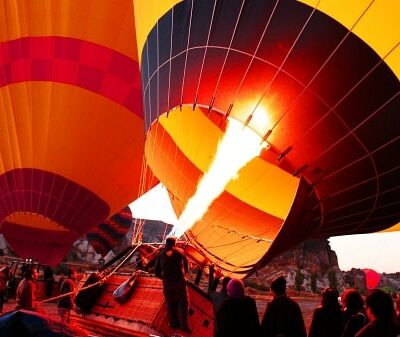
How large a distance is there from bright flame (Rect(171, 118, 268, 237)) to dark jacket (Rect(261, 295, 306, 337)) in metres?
2.54

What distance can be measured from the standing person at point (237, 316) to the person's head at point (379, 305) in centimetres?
68

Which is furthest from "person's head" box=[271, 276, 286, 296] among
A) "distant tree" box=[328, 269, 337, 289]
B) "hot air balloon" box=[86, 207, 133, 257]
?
"distant tree" box=[328, 269, 337, 289]

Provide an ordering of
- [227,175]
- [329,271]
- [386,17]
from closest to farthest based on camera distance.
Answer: [386,17], [227,175], [329,271]

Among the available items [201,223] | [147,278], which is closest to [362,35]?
[147,278]

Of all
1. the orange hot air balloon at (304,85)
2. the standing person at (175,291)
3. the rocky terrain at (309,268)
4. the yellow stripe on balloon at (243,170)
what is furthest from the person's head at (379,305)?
the rocky terrain at (309,268)

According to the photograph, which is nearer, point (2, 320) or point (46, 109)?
point (2, 320)

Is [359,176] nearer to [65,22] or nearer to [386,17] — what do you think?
[386,17]

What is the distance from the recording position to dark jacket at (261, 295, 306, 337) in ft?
9.94

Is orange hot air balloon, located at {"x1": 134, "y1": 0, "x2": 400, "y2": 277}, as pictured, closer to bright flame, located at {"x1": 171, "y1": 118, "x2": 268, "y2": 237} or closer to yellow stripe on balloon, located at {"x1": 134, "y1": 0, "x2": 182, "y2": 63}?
yellow stripe on balloon, located at {"x1": 134, "y1": 0, "x2": 182, "y2": 63}

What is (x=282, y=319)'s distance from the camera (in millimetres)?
3039

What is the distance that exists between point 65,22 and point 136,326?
7893 mm

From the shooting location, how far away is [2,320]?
2.29m

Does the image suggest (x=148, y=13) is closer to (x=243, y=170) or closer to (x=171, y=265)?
(x=171, y=265)

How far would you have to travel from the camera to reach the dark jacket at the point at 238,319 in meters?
2.71
